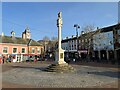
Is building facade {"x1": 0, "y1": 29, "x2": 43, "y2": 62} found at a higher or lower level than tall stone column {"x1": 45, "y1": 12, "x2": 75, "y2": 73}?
higher

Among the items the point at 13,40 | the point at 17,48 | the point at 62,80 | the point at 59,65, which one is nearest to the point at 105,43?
the point at 17,48

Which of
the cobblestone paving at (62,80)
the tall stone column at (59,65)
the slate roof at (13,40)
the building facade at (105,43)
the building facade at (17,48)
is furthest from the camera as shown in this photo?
the slate roof at (13,40)

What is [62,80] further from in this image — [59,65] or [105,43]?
[105,43]

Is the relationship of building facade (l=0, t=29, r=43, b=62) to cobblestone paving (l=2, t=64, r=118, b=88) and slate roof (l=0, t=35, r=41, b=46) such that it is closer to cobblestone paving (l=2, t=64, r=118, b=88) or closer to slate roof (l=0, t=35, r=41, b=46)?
slate roof (l=0, t=35, r=41, b=46)

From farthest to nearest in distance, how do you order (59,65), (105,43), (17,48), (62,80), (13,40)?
(13,40), (17,48), (105,43), (59,65), (62,80)

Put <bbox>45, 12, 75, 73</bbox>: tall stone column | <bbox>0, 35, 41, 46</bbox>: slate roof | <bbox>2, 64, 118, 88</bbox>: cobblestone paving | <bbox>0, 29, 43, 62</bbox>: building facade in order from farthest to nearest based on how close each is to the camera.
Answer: <bbox>0, 35, 41, 46</bbox>: slate roof < <bbox>0, 29, 43, 62</bbox>: building facade < <bbox>45, 12, 75, 73</bbox>: tall stone column < <bbox>2, 64, 118, 88</bbox>: cobblestone paving

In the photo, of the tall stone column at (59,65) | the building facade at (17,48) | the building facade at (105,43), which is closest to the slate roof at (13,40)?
the building facade at (17,48)

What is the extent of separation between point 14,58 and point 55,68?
34505 millimetres

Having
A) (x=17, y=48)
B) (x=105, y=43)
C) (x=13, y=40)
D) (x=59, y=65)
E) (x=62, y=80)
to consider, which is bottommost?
(x=62, y=80)

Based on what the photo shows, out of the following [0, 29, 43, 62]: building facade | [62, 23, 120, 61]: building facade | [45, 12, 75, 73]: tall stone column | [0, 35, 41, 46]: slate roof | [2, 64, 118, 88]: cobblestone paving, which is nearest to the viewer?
[2, 64, 118, 88]: cobblestone paving

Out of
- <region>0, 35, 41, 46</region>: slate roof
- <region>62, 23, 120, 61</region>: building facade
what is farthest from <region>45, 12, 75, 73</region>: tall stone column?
<region>0, 35, 41, 46</region>: slate roof

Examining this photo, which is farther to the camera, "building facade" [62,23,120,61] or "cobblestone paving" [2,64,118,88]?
"building facade" [62,23,120,61]

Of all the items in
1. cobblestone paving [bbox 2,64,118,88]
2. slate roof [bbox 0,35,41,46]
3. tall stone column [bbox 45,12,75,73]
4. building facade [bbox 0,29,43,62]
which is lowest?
cobblestone paving [bbox 2,64,118,88]

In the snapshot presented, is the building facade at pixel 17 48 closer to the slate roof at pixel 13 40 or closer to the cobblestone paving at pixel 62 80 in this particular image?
the slate roof at pixel 13 40
